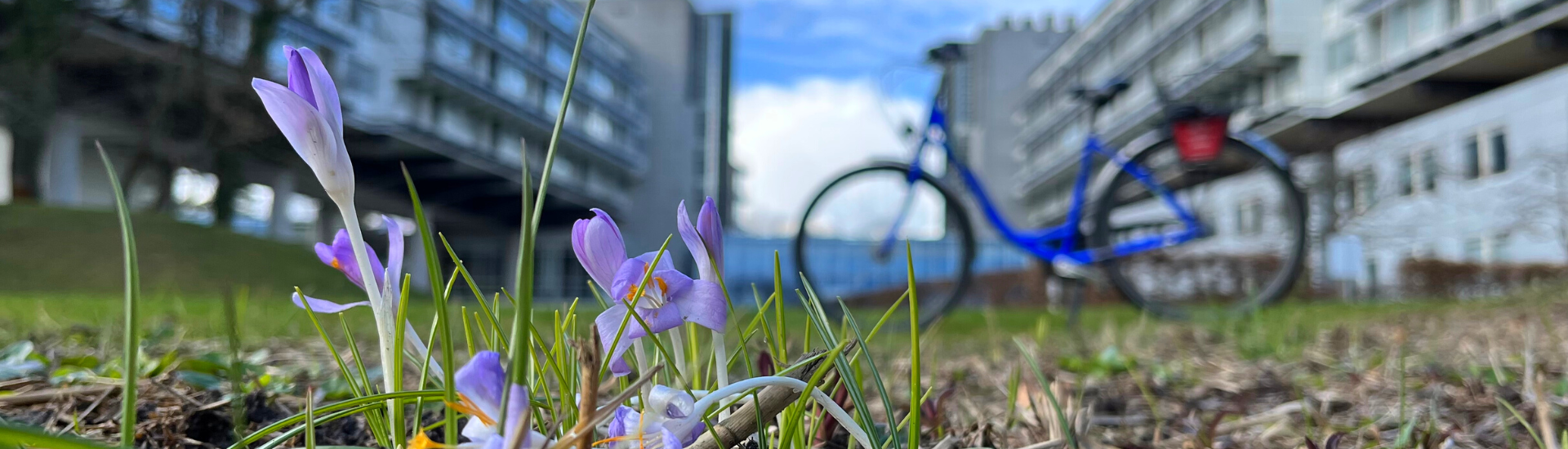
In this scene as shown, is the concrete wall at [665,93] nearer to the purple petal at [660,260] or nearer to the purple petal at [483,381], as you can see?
the purple petal at [660,260]

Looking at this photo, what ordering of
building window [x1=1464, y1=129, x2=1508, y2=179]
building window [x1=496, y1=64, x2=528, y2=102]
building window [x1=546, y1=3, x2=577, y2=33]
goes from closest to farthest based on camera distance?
1. building window [x1=1464, y1=129, x2=1508, y2=179]
2. building window [x1=496, y1=64, x2=528, y2=102]
3. building window [x1=546, y1=3, x2=577, y2=33]

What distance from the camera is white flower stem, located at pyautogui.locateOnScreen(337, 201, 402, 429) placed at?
412 mm

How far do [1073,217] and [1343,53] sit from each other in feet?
75.3

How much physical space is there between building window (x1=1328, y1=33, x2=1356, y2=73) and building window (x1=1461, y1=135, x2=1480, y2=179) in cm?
428

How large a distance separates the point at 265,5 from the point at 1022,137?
43.0 meters

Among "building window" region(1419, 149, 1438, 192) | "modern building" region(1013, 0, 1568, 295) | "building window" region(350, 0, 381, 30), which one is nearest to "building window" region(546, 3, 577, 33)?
"building window" region(350, 0, 381, 30)

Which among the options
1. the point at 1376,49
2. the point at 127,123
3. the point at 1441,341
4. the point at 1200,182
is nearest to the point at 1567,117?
the point at 1376,49

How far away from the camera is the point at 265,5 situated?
54.5ft

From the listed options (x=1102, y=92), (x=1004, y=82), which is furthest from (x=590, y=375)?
(x=1004, y=82)

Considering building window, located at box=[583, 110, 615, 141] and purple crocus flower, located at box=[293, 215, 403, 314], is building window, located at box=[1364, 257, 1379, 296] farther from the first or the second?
building window, located at box=[583, 110, 615, 141]

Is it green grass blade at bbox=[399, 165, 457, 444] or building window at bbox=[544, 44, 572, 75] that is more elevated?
building window at bbox=[544, 44, 572, 75]

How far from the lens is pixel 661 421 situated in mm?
391

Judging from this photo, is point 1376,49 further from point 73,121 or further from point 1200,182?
point 73,121

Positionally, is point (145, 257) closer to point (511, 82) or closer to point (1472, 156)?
point (1472, 156)
